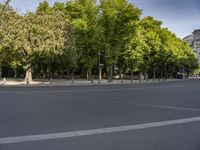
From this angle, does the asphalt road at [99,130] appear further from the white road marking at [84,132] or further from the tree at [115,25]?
the tree at [115,25]

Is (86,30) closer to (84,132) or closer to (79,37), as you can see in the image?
(79,37)

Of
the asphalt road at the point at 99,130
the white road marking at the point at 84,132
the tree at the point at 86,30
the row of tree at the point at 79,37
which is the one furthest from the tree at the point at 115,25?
the white road marking at the point at 84,132

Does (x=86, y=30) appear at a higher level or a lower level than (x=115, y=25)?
lower

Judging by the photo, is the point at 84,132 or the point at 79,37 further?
the point at 79,37

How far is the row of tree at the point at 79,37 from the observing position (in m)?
46.2

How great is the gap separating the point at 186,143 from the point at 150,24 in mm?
68101

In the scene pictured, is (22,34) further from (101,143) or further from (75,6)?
(101,143)

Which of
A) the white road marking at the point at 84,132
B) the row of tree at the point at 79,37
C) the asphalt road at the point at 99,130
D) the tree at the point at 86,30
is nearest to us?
the asphalt road at the point at 99,130

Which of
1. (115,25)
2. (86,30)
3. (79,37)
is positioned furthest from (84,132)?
(115,25)

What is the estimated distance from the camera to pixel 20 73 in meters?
85.3

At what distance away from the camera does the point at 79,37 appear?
5422 centimetres

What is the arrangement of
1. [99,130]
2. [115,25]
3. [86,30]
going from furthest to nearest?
[115,25], [86,30], [99,130]

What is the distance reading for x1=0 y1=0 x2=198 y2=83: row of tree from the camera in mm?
46219

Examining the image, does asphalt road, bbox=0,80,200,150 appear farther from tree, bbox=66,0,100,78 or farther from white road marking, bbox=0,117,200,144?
tree, bbox=66,0,100,78
